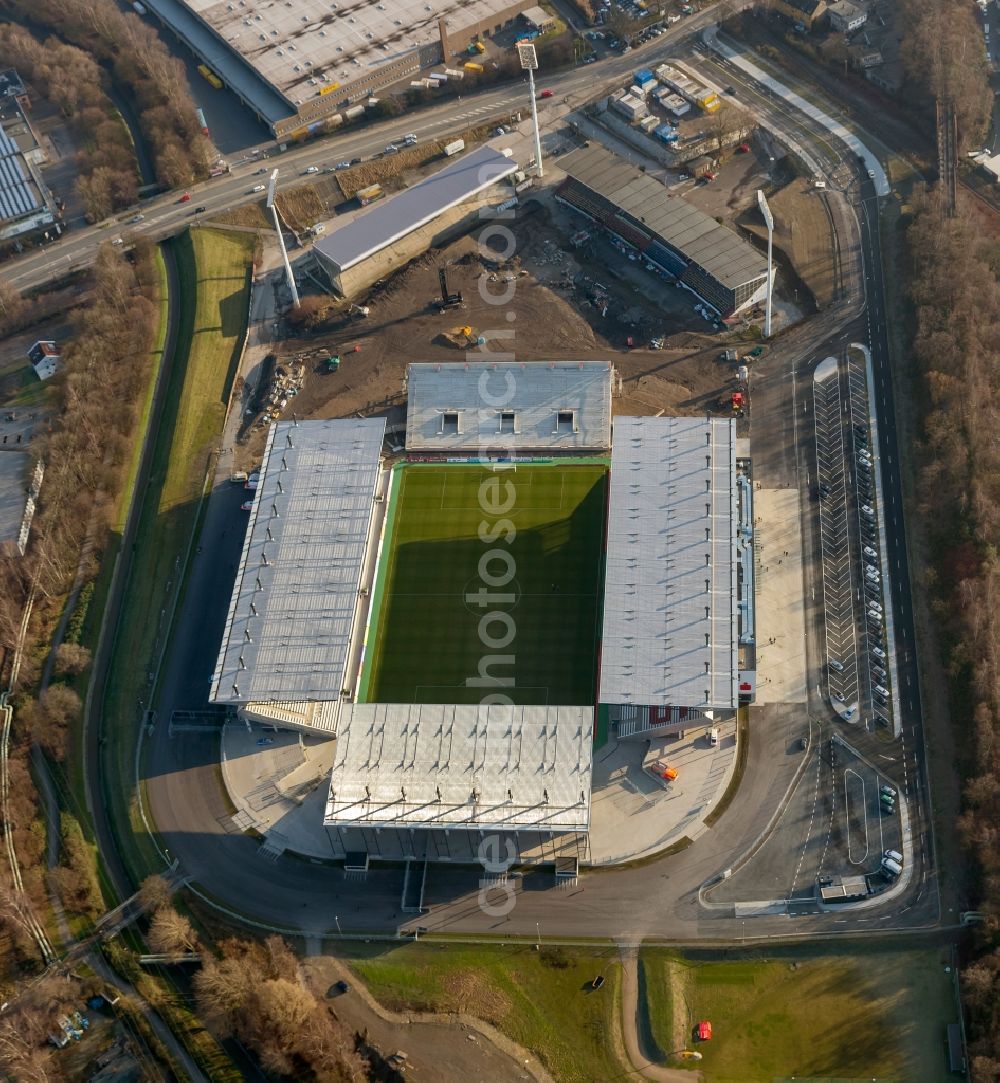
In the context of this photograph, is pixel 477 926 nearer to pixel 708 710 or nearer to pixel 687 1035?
pixel 687 1035

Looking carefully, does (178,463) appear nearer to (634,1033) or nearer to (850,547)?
(850,547)

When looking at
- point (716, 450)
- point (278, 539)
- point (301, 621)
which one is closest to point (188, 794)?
point (301, 621)

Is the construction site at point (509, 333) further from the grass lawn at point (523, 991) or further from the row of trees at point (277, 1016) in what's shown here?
the grass lawn at point (523, 991)

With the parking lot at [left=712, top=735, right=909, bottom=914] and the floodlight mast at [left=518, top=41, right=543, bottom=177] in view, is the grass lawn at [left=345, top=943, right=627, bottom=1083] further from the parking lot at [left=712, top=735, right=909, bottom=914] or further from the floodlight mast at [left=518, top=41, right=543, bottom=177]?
the floodlight mast at [left=518, top=41, right=543, bottom=177]

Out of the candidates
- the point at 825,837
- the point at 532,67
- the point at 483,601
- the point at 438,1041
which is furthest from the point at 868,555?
the point at 532,67

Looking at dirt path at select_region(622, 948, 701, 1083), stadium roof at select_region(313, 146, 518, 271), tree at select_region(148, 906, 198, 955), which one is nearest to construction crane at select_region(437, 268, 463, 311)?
stadium roof at select_region(313, 146, 518, 271)

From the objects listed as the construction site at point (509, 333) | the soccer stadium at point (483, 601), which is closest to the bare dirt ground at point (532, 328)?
the construction site at point (509, 333)
